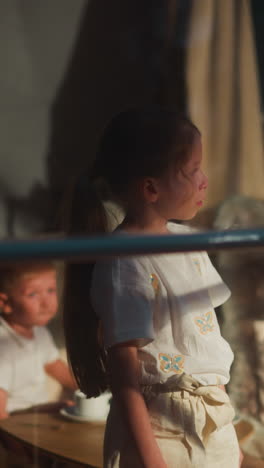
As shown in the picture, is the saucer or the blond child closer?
the saucer

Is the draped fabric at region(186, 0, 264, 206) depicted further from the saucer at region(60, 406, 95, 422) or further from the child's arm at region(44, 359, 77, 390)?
the saucer at region(60, 406, 95, 422)

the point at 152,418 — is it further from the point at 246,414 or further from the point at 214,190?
the point at 214,190

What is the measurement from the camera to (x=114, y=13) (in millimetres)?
2023

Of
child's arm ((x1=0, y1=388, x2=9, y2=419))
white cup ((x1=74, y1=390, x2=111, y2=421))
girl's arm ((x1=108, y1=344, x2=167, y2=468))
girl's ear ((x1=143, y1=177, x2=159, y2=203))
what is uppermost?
girl's ear ((x1=143, y1=177, x2=159, y2=203))

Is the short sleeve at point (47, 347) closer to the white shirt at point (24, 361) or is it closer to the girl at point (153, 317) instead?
the white shirt at point (24, 361)

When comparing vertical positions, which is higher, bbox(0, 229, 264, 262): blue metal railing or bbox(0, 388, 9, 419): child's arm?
bbox(0, 229, 264, 262): blue metal railing

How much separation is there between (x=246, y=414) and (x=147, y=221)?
97cm

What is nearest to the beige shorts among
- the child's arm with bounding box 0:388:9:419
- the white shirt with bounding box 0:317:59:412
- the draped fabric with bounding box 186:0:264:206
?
the child's arm with bounding box 0:388:9:419

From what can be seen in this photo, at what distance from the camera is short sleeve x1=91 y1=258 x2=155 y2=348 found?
24.5 inches

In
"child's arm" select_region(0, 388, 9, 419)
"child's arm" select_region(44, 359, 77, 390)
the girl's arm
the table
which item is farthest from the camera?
"child's arm" select_region(44, 359, 77, 390)

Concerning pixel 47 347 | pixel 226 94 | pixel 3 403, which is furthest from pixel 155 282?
pixel 226 94

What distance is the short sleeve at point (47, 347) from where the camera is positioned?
125 cm

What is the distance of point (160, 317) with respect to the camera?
2.10 ft

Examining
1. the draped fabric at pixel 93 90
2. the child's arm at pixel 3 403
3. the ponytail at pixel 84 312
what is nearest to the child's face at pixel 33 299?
the child's arm at pixel 3 403
